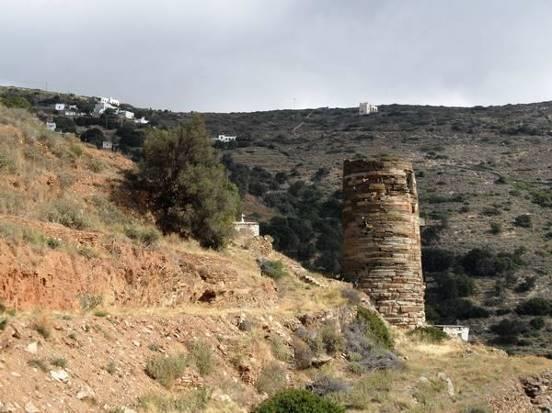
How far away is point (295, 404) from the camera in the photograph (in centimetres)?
1327

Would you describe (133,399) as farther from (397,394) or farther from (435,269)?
(435,269)

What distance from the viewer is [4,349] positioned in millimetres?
10219

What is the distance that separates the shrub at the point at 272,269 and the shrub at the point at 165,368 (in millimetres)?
8757

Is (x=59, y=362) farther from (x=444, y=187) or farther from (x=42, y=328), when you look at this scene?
(x=444, y=187)

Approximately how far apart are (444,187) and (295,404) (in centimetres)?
5136

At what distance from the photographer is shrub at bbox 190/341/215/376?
554 inches

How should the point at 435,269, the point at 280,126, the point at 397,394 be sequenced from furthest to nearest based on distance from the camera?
1. the point at 280,126
2. the point at 435,269
3. the point at 397,394

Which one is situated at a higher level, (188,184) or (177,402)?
(188,184)

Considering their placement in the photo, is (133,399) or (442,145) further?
(442,145)

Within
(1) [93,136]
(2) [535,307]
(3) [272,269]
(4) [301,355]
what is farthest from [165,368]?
(1) [93,136]

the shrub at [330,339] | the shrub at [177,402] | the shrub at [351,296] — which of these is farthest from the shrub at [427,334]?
the shrub at [177,402]

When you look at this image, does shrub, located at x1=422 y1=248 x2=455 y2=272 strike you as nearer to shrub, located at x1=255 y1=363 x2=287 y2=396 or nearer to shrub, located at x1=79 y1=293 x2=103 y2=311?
shrub, located at x1=255 y1=363 x2=287 y2=396

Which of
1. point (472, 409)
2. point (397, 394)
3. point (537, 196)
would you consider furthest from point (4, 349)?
point (537, 196)

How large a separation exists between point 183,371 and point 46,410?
151 inches
